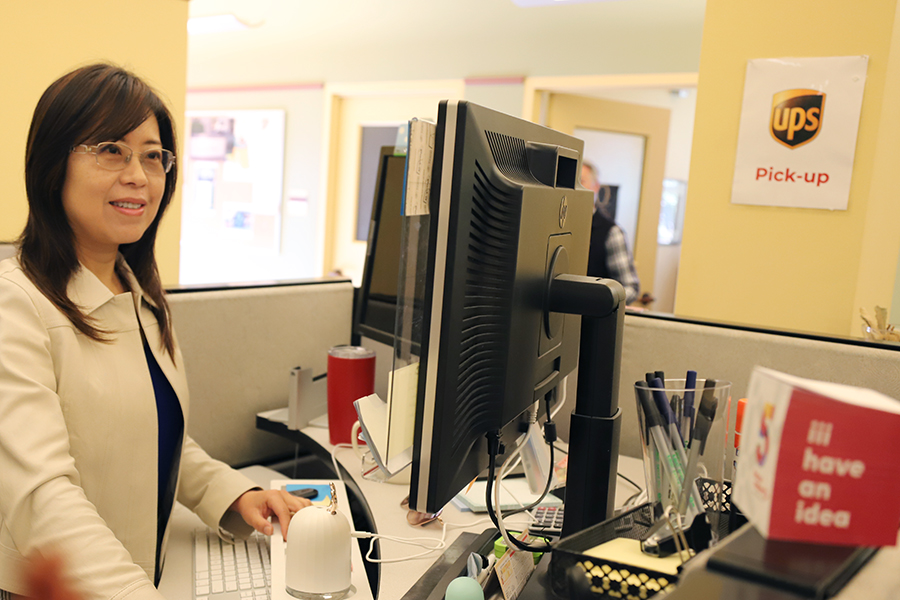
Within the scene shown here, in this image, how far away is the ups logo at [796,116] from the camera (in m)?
2.15

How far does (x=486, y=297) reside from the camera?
691mm

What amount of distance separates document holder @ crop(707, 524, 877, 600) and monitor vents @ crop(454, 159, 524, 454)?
29cm

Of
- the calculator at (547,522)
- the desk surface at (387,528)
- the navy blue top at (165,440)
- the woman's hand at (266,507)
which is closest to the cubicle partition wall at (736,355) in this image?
the desk surface at (387,528)

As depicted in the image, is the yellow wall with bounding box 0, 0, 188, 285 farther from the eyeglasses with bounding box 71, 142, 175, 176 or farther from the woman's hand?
the woman's hand

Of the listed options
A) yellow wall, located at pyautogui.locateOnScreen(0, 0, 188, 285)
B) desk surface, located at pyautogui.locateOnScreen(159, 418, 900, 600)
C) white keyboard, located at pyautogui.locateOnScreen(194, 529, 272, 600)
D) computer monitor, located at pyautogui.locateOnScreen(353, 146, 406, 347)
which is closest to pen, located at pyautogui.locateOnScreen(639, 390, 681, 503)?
desk surface, located at pyautogui.locateOnScreen(159, 418, 900, 600)

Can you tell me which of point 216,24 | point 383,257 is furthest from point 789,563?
point 216,24

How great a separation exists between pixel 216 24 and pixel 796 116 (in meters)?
3.98

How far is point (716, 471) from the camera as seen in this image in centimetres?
77

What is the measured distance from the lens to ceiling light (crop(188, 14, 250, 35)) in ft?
15.3

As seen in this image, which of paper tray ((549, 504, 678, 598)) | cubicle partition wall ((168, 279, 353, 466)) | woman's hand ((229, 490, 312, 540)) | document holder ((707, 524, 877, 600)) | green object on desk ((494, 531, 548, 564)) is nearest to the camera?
document holder ((707, 524, 877, 600))

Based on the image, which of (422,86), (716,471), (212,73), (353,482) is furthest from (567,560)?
(212,73)

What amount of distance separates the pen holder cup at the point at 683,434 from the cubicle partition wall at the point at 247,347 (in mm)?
1128

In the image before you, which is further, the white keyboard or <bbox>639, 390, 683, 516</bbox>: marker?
the white keyboard

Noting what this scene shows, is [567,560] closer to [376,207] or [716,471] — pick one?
[716,471]
